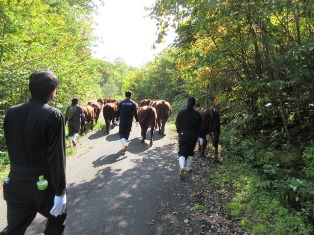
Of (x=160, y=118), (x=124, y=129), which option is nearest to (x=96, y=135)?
(x=160, y=118)

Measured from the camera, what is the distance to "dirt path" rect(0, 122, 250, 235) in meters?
4.98

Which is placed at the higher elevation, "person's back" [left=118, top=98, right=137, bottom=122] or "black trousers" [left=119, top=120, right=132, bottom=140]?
"person's back" [left=118, top=98, right=137, bottom=122]

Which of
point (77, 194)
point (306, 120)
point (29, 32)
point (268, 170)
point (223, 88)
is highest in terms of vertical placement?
point (29, 32)

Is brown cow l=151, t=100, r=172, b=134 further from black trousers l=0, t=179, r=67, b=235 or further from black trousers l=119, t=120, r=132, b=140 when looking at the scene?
black trousers l=0, t=179, r=67, b=235

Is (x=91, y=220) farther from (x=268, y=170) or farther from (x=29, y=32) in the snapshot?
(x=29, y=32)

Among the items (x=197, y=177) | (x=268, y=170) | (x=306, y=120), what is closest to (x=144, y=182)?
(x=197, y=177)

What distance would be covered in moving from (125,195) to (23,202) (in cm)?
367

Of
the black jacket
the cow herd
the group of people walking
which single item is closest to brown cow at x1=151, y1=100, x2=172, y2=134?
the cow herd

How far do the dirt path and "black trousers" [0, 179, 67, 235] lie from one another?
1.94 meters

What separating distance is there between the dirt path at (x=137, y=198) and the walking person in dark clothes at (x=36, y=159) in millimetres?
2022

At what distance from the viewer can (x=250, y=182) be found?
7023 millimetres

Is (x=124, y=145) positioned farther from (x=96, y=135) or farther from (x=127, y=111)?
(x=96, y=135)

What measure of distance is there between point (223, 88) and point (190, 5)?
24.8 ft

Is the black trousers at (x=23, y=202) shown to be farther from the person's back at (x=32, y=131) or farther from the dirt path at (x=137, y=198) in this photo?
the dirt path at (x=137, y=198)
